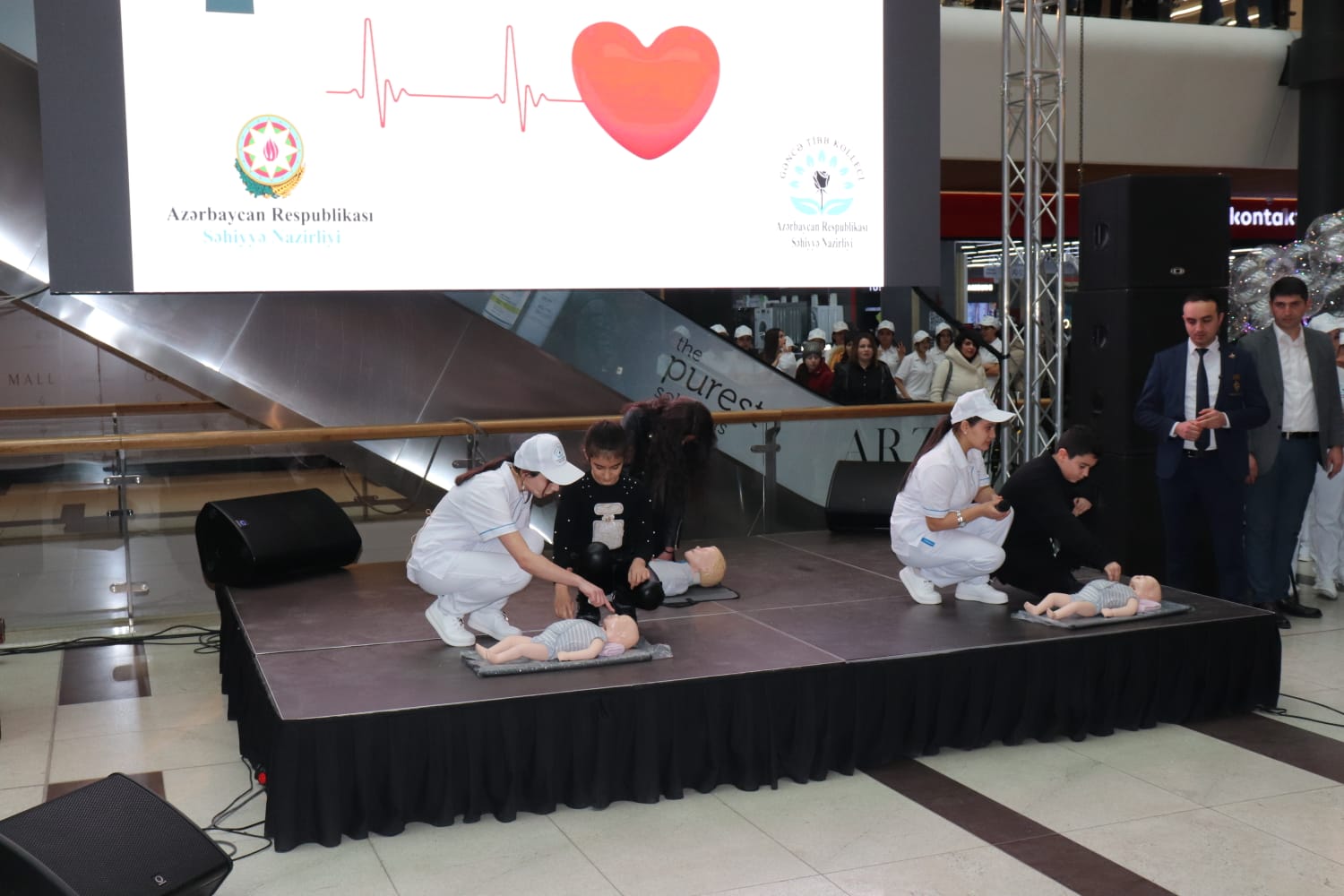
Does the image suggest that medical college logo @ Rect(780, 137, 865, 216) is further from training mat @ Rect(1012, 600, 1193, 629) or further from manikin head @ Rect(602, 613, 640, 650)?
manikin head @ Rect(602, 613, 640, 650)

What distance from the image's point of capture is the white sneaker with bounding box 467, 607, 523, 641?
431 cm

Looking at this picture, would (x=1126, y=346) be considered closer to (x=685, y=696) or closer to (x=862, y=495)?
(x=862, y=495)

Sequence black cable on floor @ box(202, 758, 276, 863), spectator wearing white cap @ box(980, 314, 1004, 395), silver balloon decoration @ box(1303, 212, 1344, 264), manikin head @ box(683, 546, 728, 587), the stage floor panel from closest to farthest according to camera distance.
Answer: black cable on floor @ box(202, 758, 276, 863) → the stage floor panel → manikin head @ box(683, 546, 728, 587) → silver balloon decoration @ box(1303, 212, 1344, 264) → spectator wearing white cap @ box(980, 314, 1004, 395)

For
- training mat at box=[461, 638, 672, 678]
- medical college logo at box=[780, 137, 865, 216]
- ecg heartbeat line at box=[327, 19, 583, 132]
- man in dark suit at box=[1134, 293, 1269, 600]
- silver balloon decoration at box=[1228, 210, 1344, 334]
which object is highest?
ecg heartbeat line at box=[327, 19, 583, 132]

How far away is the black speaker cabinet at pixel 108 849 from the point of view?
2598mm

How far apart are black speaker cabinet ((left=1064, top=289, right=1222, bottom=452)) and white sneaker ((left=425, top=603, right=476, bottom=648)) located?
10.5ft

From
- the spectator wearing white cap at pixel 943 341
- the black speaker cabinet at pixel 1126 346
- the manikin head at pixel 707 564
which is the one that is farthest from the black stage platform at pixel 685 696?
the spectator wearing white cap at pixel 943 341

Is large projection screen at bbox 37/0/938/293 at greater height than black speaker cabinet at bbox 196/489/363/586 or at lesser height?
greater

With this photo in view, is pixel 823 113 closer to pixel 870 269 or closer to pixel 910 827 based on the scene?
pixel 870 269

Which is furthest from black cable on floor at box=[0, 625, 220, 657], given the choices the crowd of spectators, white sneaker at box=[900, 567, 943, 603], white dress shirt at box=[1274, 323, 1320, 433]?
the crowd of spectators

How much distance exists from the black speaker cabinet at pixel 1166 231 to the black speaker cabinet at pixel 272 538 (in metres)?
3.70

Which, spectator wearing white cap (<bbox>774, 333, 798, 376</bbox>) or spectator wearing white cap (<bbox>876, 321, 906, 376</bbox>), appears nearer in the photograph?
spectator wearing white cap (<bbox>774, 333, 798, 376</bbox>)

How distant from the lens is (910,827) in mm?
3531

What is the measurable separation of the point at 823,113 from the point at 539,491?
379cm
